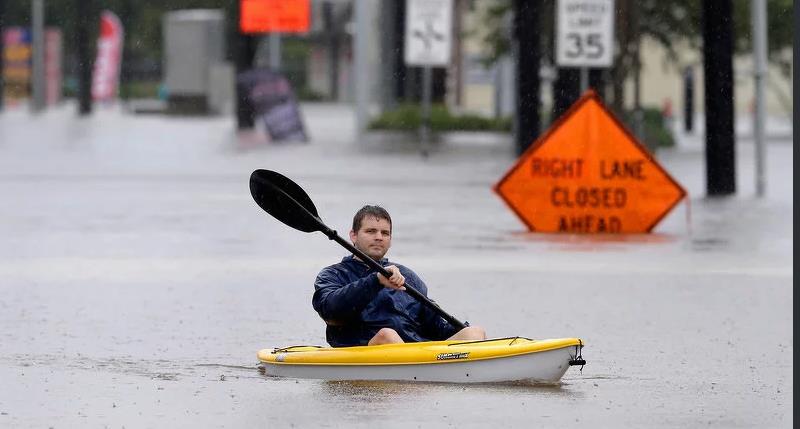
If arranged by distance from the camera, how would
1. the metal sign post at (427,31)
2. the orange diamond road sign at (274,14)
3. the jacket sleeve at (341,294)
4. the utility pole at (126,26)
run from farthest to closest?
the utility pole at (126,26) < the orange diamond road sign at (274,14) < the metal sign post at (427,31) < the jacket sleeve at (341,294)

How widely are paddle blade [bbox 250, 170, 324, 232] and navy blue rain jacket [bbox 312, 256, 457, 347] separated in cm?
24

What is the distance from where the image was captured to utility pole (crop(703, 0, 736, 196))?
2377cm

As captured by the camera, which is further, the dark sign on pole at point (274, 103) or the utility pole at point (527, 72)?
the dark sign on pole at point (274, 103)

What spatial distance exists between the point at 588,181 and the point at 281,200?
9.65 metres

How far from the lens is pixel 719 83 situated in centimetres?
2381

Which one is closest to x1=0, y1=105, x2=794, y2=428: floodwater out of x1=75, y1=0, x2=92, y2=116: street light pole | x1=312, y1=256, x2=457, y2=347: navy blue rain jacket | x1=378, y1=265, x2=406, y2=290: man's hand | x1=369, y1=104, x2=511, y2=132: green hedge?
x1=312, y1=256, x2=457, y2=347: navy blue rain jacket

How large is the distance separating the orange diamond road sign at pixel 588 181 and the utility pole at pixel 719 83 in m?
5.01

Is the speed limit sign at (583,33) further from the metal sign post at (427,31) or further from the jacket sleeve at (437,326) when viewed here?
the jacket sleeve at (437,326)

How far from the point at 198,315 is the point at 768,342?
3.43 metres

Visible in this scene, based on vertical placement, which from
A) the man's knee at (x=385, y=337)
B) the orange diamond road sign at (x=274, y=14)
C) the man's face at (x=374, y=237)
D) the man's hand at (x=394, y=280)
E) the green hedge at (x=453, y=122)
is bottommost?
the green hedge at (x=453, y=122)

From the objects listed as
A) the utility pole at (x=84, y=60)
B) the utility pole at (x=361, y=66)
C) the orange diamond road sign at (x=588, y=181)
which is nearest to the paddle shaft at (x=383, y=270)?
the orange diamond road sign at (x=588, y=181)

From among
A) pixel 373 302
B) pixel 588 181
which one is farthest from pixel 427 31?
pixel 373 302

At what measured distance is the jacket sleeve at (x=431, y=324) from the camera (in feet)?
31.9

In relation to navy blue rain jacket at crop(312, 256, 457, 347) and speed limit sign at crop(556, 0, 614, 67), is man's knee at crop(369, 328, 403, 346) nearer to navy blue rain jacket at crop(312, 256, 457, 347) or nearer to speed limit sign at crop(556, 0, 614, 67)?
navy blue rain jacket at crop(312, 256, 457, 347)
